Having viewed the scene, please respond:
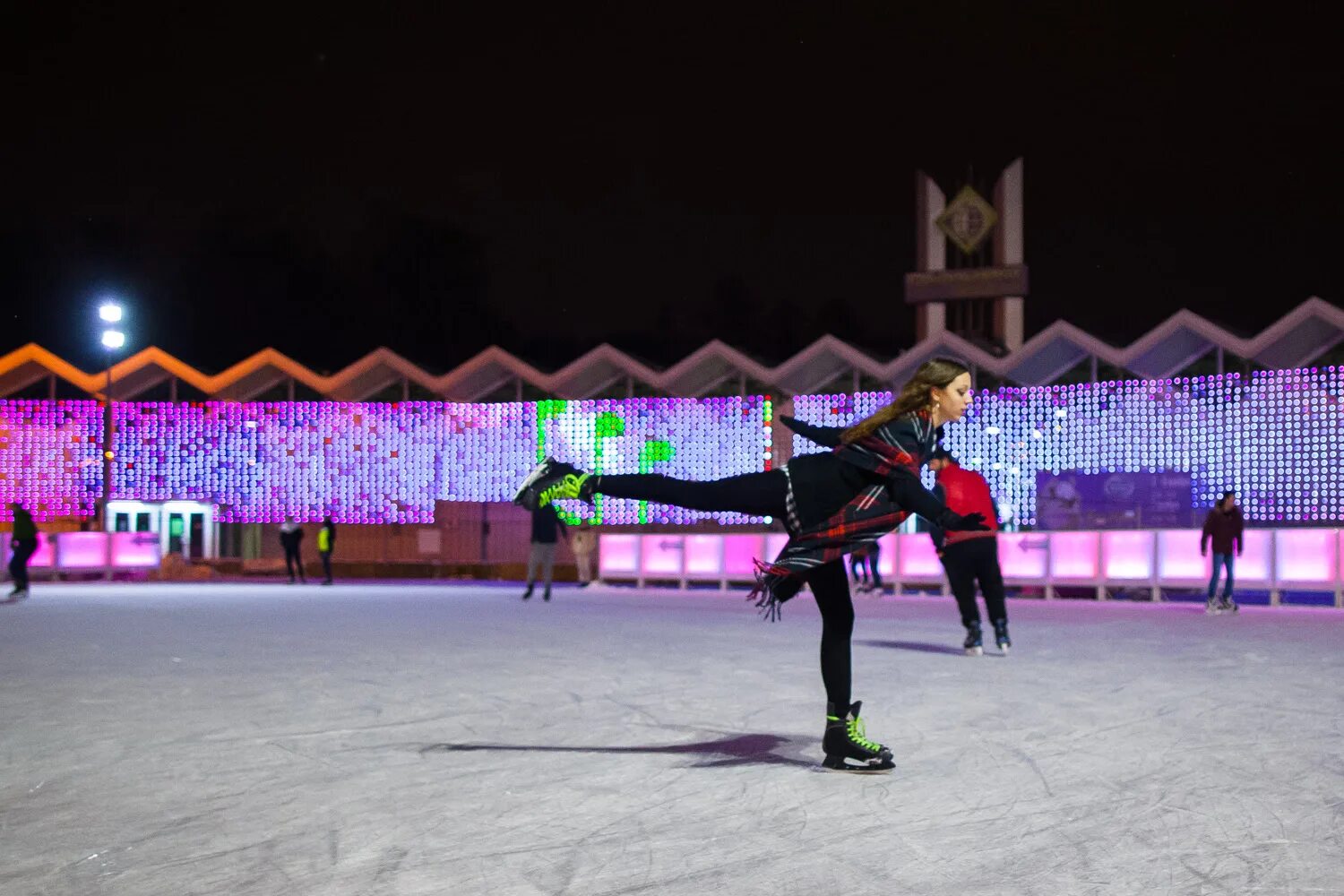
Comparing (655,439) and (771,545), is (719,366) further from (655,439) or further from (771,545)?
(771,545)

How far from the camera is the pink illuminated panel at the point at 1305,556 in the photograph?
19734 mm

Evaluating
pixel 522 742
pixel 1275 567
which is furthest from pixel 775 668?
pixel 1275 567

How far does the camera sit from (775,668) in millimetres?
9586

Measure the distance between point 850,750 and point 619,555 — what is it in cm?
2219

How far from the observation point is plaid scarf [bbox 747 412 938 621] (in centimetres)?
519

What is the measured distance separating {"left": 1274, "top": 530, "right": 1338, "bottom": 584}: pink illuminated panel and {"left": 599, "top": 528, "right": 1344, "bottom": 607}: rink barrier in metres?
0.01

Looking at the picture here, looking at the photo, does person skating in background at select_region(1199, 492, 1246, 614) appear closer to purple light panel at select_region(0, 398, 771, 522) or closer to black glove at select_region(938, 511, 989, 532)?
black glove at select_region(938, 511, 989, 532)

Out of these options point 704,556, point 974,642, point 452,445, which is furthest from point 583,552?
point 974,642

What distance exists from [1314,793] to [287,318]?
59.5m

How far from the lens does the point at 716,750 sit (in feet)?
19.4

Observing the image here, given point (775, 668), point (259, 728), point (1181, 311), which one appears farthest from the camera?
point (1181, 311)

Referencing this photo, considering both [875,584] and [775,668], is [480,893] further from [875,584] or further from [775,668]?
[875,584]

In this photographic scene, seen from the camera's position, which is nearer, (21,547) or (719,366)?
(21,547)

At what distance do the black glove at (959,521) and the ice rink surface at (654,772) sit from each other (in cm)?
93
